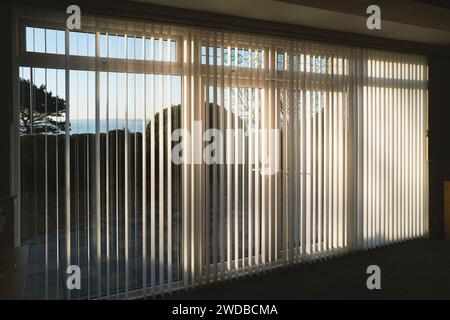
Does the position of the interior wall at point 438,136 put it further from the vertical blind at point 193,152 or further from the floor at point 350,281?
the floor at point 350,281

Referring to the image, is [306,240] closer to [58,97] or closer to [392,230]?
[392,230]

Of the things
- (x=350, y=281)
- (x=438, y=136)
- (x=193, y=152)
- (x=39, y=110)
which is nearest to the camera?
(x=39, y=110)

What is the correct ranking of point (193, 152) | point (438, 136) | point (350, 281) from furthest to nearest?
point (438, 136), point (350, 281), point (193, 152)

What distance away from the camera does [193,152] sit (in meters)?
3.38

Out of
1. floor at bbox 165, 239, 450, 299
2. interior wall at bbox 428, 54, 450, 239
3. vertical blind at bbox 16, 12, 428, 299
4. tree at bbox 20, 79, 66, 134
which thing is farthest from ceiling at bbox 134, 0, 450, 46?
floor at bbox 165, 239, 450, 299

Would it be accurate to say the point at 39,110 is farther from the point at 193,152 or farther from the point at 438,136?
the point at 438,136

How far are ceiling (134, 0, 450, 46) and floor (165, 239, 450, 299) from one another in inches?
103

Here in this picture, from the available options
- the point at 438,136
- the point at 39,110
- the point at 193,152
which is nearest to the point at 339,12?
the point at 193,152

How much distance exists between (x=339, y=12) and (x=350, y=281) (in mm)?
2638

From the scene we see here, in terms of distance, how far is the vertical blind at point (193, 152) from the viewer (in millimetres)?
2854

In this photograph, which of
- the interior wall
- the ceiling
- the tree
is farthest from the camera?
the interior wall

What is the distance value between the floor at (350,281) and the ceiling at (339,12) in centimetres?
262

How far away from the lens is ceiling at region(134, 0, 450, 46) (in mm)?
3193

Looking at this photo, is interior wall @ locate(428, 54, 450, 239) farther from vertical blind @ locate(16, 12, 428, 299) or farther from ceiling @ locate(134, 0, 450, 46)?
ceiling @ locate(134, 0, 450, 46)
